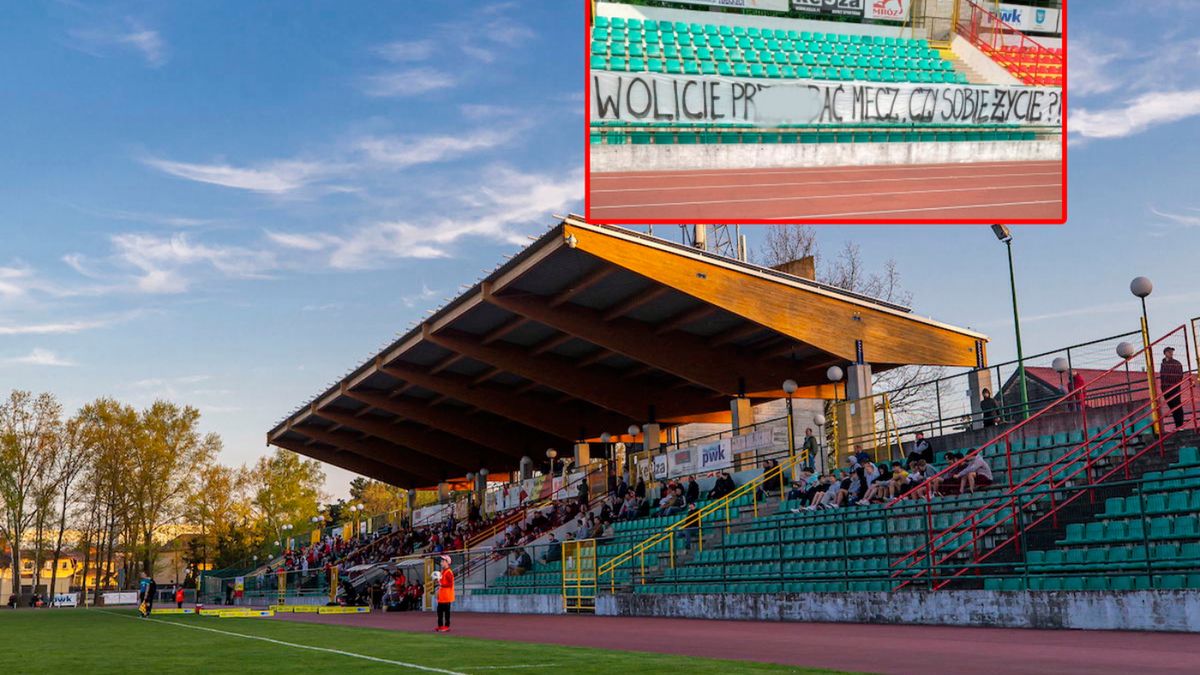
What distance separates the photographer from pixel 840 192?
1566 inches

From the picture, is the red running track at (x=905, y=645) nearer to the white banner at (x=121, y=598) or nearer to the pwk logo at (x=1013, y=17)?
the pwk logo at (x=1013, y=17)

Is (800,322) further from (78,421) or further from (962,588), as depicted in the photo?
(78,421)

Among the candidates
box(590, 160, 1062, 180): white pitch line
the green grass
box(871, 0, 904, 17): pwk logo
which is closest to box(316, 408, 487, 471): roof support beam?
box(590, 160, 1062, 180): white pitch line

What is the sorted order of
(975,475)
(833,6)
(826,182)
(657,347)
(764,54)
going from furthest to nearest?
(764,54) < (833,6) < (826,182) < (657,347) < (975,475)

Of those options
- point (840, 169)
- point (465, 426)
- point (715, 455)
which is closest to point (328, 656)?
point (715, 455)

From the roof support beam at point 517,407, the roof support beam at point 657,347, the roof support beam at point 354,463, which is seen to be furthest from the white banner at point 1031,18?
the roof support beam at point 354,463

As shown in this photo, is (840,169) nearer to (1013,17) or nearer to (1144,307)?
(1013,17)

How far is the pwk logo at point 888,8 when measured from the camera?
41844 mm

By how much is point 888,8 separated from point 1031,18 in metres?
8.40

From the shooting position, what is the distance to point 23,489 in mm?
68438

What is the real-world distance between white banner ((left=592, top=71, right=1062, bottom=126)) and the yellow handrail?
12.4 m

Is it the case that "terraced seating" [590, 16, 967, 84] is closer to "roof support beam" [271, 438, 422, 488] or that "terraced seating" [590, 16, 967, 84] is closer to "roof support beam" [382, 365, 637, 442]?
"roof support beam" [382, 365, 637, 442]

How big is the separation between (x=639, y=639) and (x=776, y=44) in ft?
96.8

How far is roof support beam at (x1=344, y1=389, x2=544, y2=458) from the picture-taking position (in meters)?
54.7
